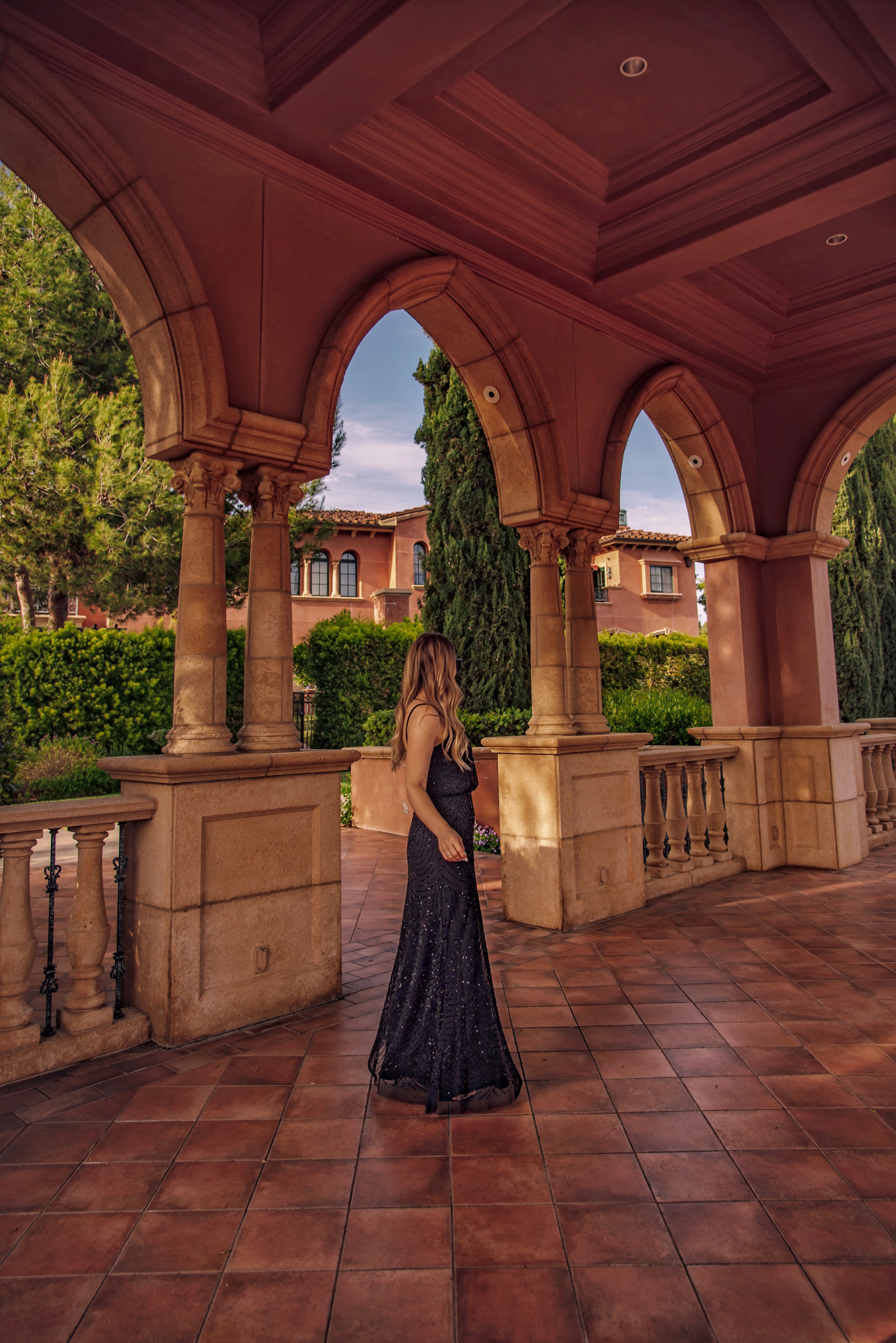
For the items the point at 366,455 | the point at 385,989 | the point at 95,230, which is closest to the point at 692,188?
the point at 95,230

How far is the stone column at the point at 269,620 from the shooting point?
12.9 ft

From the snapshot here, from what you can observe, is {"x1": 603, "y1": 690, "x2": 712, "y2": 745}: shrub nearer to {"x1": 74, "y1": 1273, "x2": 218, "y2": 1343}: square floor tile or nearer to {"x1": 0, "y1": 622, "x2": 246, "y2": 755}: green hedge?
{"x1": 0, "y1": 622, "x2": 246, "y2": 755}: green hedge

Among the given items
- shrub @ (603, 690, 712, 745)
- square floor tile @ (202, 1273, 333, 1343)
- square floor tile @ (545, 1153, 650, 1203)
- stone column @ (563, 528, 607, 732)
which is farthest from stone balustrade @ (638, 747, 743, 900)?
square floor tile @ (202, 1273, 333, 1343)

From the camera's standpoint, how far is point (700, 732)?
278 inches

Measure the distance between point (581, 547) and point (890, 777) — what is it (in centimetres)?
483

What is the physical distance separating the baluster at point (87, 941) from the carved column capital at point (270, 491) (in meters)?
1.66

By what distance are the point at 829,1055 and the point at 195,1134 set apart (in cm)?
239

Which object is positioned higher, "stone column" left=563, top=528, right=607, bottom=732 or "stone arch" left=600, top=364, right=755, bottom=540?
"stone arch" left=600, top=364, right=755, bottom=540

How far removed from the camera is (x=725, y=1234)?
6.88ft

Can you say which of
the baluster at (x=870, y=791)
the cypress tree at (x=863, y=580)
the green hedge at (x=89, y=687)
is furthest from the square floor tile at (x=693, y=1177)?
the cypress tree at (x=863, y=580)

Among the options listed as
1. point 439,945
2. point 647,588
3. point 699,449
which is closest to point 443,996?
point 439,945

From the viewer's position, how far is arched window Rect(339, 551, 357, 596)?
82.2 ft

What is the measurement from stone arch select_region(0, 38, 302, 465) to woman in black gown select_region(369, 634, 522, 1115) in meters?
1.59

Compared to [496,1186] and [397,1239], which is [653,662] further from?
[397,1239]
